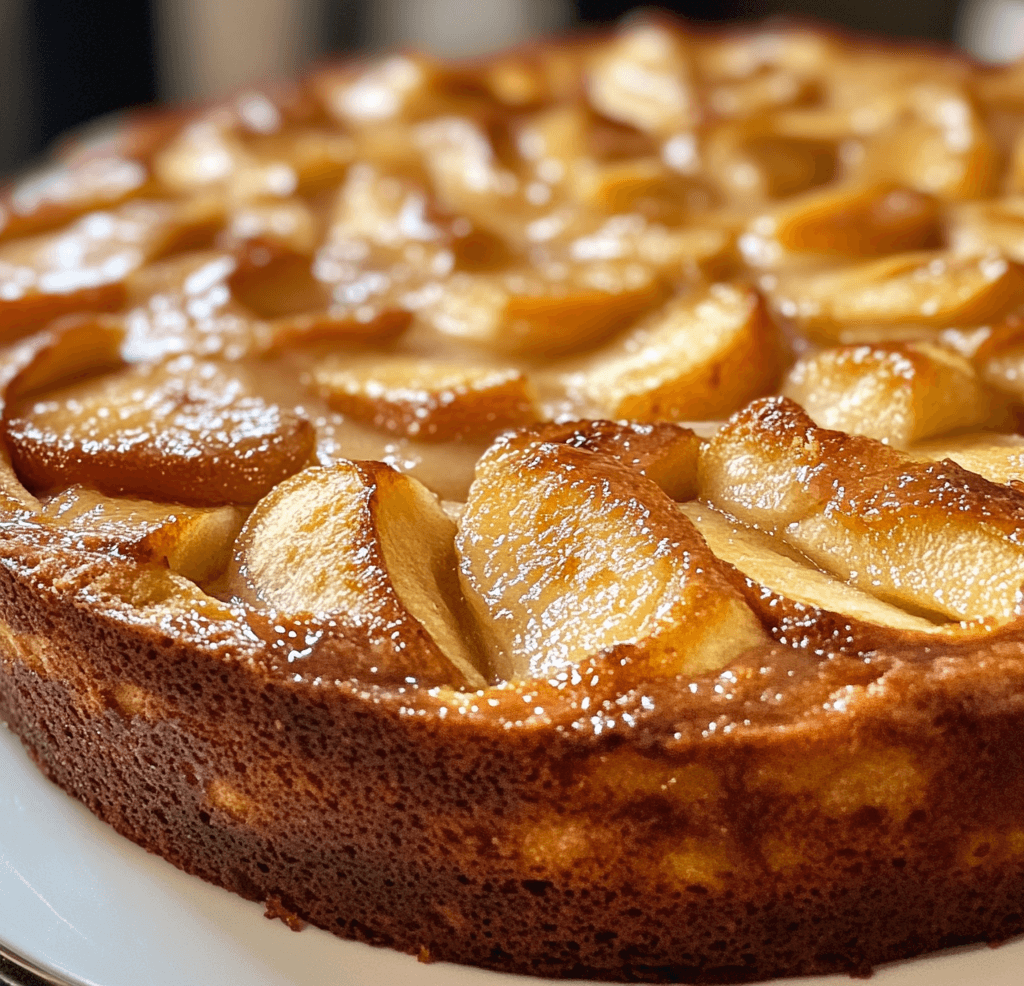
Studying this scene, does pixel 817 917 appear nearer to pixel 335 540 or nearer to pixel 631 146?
pixel 335 540

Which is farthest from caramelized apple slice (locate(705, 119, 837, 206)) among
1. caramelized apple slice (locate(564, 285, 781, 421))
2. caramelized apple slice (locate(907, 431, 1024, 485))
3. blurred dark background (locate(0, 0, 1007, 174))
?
blurred dark background (locate(0, 0, 1007, 174))

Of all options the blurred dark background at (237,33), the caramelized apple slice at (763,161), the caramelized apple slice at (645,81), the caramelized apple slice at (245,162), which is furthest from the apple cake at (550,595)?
the blurred dark background at (237,33)

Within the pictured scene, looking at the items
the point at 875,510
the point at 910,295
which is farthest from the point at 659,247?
the point at 875,510

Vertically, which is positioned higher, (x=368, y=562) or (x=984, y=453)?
(x=368, y=562)

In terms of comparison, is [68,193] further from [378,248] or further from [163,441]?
[163,441]

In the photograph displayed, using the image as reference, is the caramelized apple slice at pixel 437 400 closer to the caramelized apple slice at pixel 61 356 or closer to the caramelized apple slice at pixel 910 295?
Result: the caramelized apple slice at pixel 61 356
